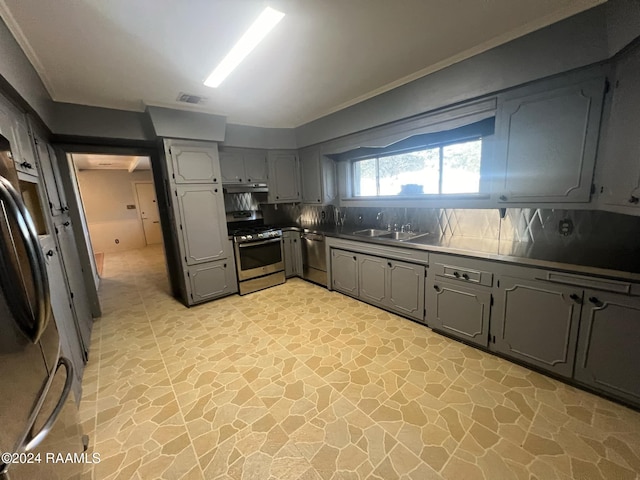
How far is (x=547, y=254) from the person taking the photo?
1962 mm

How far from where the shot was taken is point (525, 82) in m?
1.88

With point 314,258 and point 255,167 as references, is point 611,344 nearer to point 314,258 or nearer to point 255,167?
point 314,258

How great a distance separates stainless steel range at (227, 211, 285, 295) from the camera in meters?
3.76

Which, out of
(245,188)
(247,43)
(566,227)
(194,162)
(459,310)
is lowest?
(459,310)

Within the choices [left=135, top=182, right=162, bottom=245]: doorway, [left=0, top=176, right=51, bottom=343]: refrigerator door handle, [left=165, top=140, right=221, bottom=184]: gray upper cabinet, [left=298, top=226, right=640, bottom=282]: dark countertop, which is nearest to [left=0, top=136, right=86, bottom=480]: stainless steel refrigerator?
[left=0, top=176, right=51, bottom=343]: refrigerator door handle

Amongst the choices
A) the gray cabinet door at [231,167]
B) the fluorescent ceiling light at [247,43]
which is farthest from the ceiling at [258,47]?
the gray cabinet door at [231,167]

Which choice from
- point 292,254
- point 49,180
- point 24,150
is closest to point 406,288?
point 292,254

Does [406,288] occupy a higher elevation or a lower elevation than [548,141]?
lower

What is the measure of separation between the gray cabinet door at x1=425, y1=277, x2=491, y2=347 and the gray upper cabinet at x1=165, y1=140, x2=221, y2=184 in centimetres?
306

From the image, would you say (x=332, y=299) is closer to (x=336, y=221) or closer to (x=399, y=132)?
(x=336, y=221)

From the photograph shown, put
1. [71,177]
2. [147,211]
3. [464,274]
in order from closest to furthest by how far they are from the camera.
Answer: [464,274], [71,177], [147,211]

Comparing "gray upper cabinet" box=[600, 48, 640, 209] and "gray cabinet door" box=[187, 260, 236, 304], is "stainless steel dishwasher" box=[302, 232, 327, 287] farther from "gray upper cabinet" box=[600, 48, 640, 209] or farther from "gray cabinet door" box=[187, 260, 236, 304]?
"gray upper cabinet" box=[600, 48, 640, 209]

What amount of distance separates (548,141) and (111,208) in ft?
31.6

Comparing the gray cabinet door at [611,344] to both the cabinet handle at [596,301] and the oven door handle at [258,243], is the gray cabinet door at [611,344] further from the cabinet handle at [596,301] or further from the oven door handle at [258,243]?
the oven door handle at [258,243]
